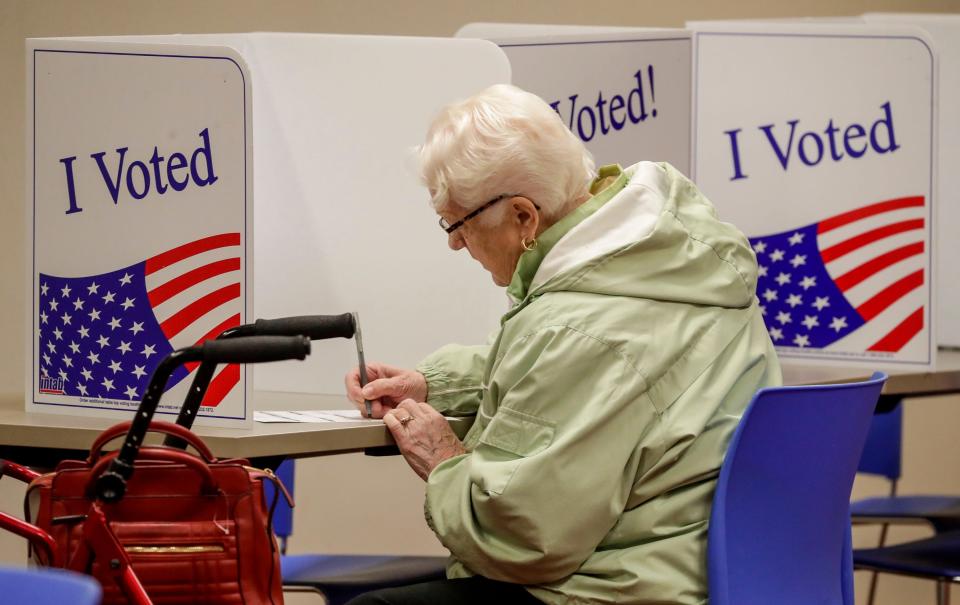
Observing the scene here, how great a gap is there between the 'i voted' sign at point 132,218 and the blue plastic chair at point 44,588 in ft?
2.95

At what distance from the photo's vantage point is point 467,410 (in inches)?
80.8

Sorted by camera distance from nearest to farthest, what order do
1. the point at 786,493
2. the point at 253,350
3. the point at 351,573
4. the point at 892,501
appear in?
the point at 253,350 → the point at 786,493 → the point at 351,573 → the point at 892,501

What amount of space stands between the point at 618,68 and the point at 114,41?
105cm

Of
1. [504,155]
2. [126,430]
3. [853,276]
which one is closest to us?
[126,430]

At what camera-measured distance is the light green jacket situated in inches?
61.5

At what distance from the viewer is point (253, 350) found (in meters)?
1.37

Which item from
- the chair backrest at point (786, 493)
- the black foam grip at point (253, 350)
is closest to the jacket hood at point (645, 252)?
the chair backrest at point (786, 493)

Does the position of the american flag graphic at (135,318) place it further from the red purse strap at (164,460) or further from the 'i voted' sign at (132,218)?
the red purse strap at (164,460)

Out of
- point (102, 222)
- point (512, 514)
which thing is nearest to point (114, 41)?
point (102, 222)

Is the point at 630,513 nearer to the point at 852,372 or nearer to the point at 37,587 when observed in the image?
the point at 37,587

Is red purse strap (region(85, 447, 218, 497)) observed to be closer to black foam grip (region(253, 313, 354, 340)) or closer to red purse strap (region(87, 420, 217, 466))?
red purse strap (region(87, 420, 217, 466))

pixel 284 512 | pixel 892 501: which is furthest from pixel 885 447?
pixel 284 512

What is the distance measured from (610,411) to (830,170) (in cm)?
148

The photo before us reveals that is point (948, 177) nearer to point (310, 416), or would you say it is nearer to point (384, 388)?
point (384, 388)
